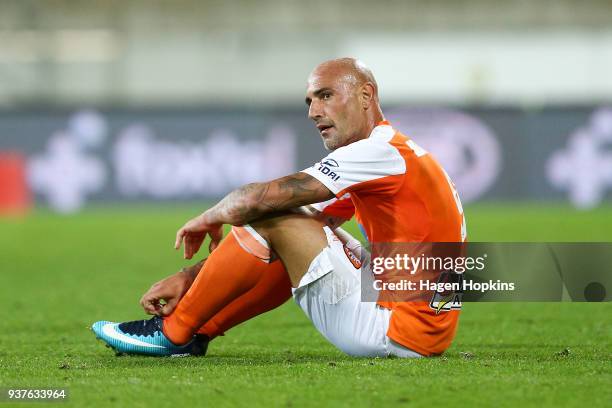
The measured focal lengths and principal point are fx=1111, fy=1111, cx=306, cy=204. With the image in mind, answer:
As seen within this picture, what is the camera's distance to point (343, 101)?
441 centimetres

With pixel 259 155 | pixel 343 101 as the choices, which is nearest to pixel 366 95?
pixel 343 101

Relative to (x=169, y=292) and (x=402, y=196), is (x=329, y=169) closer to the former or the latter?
(x=402, y=196)

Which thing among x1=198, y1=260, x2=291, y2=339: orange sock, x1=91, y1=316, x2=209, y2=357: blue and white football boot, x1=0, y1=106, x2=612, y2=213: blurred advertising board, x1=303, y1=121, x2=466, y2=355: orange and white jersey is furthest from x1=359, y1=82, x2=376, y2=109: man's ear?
x1=0, y1=106, x2=612, y2=213: blurred advertising board

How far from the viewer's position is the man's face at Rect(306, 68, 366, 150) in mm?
4414

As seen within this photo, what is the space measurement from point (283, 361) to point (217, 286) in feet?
1.51

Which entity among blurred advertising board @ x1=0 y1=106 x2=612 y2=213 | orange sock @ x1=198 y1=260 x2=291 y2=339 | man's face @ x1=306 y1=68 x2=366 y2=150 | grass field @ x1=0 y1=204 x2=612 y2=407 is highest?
man's face @ x1=306 y1=68 x2=366 y2=150

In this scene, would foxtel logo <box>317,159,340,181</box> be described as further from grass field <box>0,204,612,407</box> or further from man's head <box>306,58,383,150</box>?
grass field <box>0,204,612,407</box>

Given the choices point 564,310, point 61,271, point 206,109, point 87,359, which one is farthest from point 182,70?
point 87,359

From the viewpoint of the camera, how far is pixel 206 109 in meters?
16.9

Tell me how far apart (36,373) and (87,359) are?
17.0 inches

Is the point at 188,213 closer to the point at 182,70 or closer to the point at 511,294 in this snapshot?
the point at 182,70

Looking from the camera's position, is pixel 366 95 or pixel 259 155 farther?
pixel 259 155

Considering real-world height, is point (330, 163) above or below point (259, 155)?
above

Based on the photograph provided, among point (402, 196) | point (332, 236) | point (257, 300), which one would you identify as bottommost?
point (257, 300)
